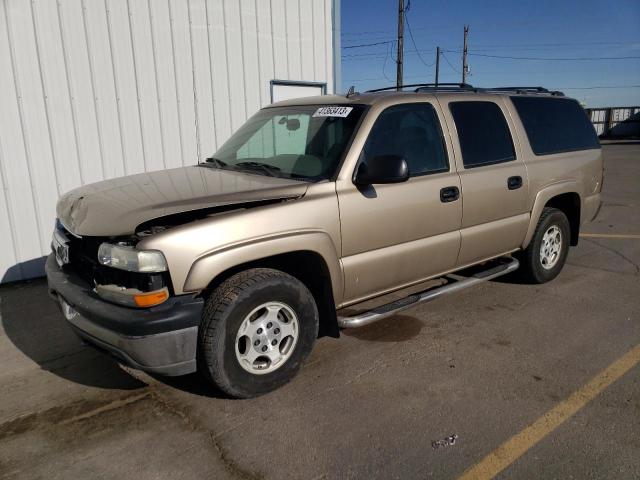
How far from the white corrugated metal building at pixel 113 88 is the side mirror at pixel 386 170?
426 centimetres

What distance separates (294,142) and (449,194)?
1.29 metres

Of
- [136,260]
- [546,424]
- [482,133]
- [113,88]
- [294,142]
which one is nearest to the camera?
[136,260]

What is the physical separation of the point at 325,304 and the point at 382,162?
1035 millimetres

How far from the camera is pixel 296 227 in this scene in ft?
10.5

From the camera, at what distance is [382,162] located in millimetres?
3365

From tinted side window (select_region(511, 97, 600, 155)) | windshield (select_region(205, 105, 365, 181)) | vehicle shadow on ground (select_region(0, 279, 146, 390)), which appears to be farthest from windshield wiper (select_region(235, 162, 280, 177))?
tinted side window (select_region(511, 97, 600, 155))

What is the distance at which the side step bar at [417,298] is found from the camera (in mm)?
3557

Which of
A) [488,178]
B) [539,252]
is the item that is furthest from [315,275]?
[539,252]

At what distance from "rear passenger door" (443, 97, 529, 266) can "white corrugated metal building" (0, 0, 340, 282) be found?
13.4 ft

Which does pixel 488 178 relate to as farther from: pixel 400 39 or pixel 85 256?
pixel 400 39

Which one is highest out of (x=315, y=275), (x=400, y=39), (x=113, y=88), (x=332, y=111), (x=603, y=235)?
(x=400, y=39)

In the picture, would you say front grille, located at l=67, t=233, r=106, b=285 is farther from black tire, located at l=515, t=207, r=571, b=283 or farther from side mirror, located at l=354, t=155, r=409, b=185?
black tire, located at l=515, t=207, r=571, b=283

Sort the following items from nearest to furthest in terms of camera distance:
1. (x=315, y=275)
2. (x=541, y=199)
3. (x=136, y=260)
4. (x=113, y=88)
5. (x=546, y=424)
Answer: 1. (x=136, y=260)
2. (x=546, y=424)
3. (x=315, y=275)
4. (x=541, y=199)
5. (x=113, y=88)

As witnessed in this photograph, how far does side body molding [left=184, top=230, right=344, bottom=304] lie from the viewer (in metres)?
2.84
